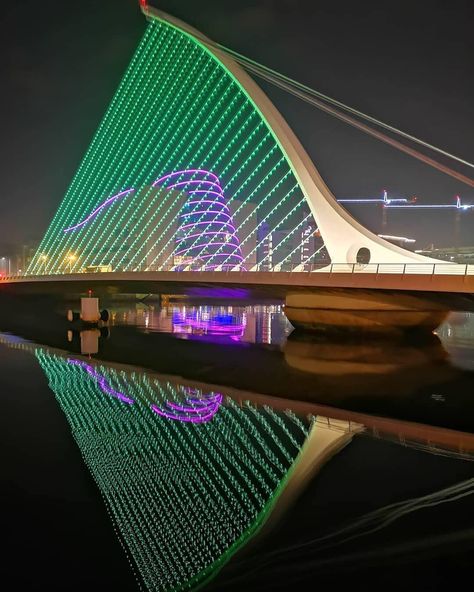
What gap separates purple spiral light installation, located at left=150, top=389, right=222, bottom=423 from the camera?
30.1 feet

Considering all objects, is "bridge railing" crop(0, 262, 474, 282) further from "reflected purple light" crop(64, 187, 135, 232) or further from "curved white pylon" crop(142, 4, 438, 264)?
"reflected purple light" crop(64, 187, 135, 232)

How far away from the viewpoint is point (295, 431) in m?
8.29

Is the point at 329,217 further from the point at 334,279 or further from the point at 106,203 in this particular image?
the point at 106,203

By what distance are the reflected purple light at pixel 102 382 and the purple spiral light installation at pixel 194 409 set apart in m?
1.01

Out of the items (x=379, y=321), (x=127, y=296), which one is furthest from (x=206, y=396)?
(x=127, y=296)

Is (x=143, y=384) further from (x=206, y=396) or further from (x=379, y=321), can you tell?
(x=379, y=321)

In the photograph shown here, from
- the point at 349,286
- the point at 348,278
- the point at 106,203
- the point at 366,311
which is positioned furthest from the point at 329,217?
the point at 106,203

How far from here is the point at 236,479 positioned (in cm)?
638

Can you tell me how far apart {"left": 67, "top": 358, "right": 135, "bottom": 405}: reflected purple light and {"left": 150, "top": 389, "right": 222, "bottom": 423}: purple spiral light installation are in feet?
3.30

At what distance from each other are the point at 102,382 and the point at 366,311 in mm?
11394

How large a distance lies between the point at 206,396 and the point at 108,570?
22.0 ft

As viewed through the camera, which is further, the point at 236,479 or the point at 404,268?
the point at 404,268

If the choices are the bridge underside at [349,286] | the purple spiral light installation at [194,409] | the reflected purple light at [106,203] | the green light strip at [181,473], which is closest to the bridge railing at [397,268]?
the bridge underside at [349,286]

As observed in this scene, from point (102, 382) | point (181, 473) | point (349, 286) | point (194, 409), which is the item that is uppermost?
point (349, 286)
